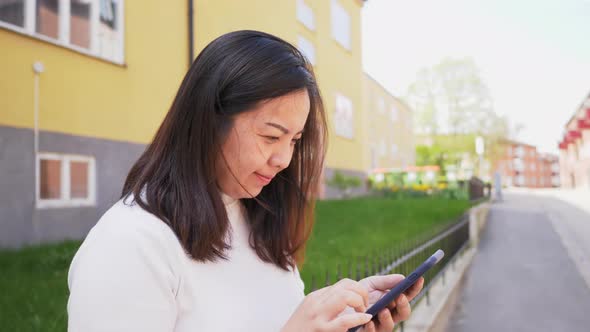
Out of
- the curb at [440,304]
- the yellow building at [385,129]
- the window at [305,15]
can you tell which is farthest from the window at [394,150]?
the curb at [440,304]

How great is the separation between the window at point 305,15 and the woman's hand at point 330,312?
13168 millimetres

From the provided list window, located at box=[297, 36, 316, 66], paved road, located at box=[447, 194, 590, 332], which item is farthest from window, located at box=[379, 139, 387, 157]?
paved road, located at box=[447, 194, 590, 332]

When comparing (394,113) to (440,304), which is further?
(394,113)

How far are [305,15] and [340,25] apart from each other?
2.55m

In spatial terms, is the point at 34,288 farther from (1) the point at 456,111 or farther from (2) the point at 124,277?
(1) the point at 456,111

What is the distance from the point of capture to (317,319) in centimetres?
99

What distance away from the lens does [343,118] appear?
55.4ft

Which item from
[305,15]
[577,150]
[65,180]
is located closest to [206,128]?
[65,180]

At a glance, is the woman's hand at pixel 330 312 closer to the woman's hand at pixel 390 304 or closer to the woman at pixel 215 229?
the woman at pixel 215 229

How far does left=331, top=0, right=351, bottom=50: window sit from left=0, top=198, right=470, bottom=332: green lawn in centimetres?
620

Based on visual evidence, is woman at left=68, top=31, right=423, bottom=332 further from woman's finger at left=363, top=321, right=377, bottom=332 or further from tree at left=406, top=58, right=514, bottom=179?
tree at left=406, top=58, right=514, bottom=179

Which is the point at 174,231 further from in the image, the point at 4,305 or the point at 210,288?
the point at 4,305

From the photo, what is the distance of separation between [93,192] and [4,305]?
3.87 meters

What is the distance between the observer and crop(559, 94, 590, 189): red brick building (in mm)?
35888
